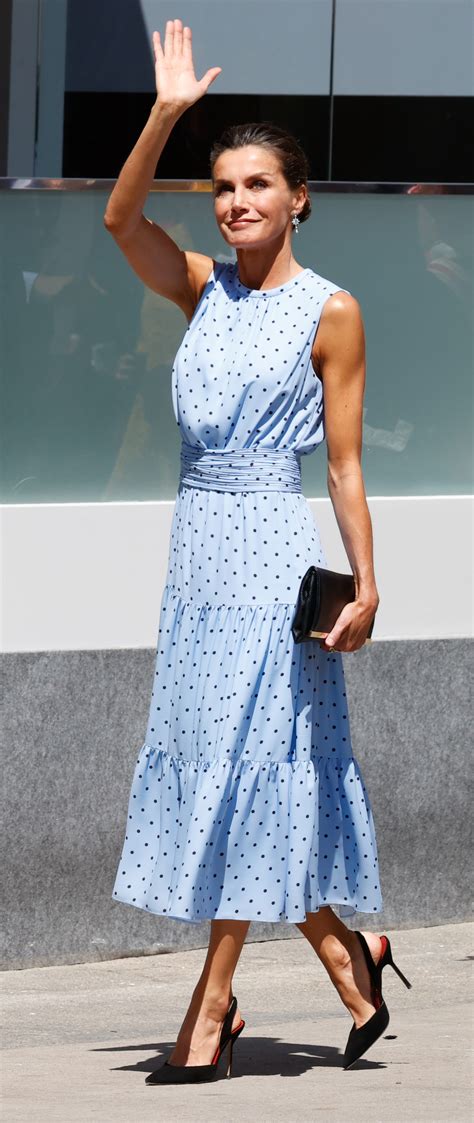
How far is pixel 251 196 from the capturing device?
13.9ft

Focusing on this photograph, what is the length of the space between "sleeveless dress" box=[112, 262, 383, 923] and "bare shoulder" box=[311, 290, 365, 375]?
0.02 metres

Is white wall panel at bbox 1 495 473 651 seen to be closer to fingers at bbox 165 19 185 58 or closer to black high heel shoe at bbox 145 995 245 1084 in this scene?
black high heel shoe at bbox 145 995 245 1084

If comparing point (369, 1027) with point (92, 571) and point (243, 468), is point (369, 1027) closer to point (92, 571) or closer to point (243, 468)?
point (243, 468)

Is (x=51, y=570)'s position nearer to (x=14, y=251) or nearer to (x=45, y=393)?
(x=45, y=393)

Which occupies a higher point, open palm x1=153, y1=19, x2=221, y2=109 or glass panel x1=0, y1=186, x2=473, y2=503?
open palm x1=153, y1=19, x2=221, y2=109

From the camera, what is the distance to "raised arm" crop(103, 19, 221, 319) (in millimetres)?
4121

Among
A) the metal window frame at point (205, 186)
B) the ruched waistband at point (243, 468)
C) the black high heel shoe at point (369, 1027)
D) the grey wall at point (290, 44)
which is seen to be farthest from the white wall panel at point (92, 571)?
the black high heel shoe at point (369, 1027)

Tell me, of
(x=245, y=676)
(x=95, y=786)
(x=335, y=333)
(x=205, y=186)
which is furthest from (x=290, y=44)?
(x=245, y=676)

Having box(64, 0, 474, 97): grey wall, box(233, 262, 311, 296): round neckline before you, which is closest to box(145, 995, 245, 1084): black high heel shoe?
box(233, 262, 311, 296): round neckline

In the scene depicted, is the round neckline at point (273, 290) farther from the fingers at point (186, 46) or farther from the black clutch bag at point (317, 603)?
the black clutch bag at point (317, 603)

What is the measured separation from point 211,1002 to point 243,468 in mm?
1157

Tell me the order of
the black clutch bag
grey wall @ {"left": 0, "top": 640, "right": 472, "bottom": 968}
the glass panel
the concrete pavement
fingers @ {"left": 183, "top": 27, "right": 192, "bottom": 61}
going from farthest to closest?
the glass panel → grey wall @ {"left": 0, "top": 640, "right": 472, "bottom": 968} → fingers @ {"left": 183, "top": 27, "right": 192, "bottom": 61} → the black clutch bag → the concrete pavement

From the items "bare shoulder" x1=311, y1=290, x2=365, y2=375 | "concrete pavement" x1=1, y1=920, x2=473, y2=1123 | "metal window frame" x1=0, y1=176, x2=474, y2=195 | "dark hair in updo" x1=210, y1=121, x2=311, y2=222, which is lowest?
"concrete pavement" x1=1, y1=920, x2=473, y2=1123

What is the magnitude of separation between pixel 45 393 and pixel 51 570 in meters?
0.54
